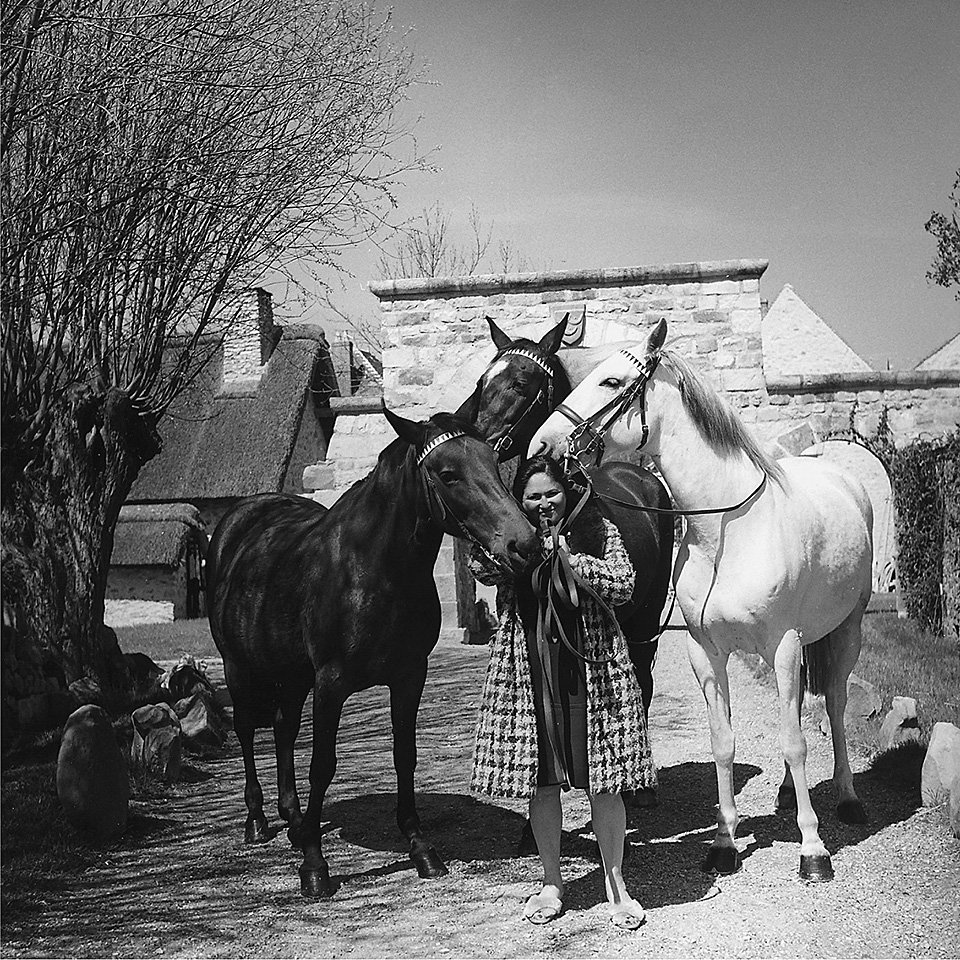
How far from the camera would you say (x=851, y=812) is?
464cm


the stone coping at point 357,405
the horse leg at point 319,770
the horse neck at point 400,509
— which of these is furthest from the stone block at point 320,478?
the horse leg at point 319,770

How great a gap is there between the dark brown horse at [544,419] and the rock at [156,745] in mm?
3120

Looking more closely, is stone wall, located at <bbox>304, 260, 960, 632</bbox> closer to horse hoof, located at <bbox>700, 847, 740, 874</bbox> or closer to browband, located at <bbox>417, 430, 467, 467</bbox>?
browband, located at <bbox>417, 430, 467, 467</bbox>

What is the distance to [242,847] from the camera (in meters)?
4.87

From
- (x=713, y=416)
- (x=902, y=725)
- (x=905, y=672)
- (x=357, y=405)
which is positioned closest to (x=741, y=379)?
(x=357, y=405)

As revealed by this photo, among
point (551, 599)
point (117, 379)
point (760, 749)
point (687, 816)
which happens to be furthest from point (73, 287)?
point (760, 749)

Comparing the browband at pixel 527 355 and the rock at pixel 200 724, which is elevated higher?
the browband at pixel 527 355

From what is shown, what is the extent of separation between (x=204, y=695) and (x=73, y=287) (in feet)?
10.8

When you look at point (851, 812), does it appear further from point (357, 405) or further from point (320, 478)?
point (357, 405)

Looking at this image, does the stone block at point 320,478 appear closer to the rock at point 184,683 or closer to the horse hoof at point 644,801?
the rock at point 184,683

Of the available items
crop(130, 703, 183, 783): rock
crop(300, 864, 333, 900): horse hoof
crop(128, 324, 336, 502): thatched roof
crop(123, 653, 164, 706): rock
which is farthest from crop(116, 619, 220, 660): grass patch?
crop(300, 864, 333, 900): horse hoof

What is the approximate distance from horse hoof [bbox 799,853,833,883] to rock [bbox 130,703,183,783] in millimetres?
3964

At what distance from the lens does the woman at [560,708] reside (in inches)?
139

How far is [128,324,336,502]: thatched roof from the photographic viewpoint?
23.3 metres
